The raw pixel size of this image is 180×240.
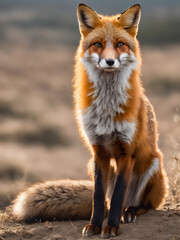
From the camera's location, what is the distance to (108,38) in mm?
3520

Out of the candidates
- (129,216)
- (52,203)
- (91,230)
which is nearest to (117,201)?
(91,230)

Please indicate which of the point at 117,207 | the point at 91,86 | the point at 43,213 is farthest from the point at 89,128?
the point at 43,213

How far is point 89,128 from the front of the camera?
3729 mm

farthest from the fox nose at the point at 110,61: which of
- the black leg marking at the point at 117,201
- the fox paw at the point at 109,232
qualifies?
the fox paw at the point at 109,232

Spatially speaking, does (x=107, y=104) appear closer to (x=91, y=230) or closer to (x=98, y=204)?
(x=98, y=204)

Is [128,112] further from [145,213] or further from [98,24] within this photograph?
[145,213]

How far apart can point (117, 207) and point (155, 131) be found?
1063 mm

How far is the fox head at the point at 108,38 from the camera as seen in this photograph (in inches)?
136

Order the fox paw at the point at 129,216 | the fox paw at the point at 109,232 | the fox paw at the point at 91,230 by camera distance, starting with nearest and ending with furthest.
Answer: the fox paw at the point at 109,232
the fox paw at the point at 91,230
the fox paw at the point at 129,216

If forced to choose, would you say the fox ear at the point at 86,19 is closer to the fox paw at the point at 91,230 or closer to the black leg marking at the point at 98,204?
the black leg marking at the point at 98,204

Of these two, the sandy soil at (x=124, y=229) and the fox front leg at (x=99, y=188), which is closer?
the sandy soil at (x=124, y=229)

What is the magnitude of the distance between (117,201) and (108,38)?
144 cm

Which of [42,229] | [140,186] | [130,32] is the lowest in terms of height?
[42,229]

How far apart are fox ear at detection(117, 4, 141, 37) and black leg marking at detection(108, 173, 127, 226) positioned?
1347mm
